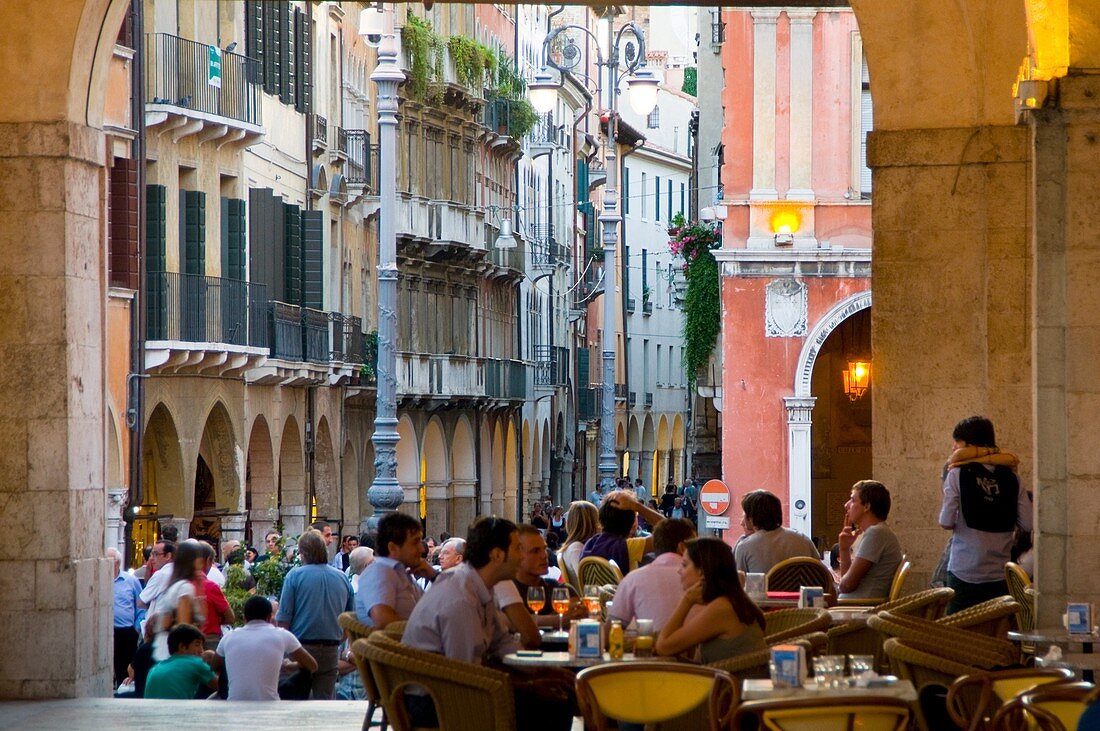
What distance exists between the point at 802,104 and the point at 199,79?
8119 mm

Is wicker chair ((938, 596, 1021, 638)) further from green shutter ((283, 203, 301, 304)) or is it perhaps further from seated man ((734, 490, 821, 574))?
green shutter ((283, 203, 301, 304))

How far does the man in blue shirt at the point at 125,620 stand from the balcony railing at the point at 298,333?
16.6 meters

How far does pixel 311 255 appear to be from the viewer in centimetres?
3525

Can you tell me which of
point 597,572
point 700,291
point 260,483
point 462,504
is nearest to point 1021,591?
point 597,572

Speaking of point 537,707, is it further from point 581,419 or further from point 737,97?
point 581,419

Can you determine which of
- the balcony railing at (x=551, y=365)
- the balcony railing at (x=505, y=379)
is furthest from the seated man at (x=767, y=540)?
the balcony railing at (x=551, y=365)

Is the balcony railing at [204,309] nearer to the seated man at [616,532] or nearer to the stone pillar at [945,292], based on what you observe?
the seated man at [616,532]

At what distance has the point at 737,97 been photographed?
30.1 m

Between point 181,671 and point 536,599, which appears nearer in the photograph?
point 536,599

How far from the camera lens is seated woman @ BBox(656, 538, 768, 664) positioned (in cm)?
912

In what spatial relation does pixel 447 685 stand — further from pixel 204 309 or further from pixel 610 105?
pixel 610 105

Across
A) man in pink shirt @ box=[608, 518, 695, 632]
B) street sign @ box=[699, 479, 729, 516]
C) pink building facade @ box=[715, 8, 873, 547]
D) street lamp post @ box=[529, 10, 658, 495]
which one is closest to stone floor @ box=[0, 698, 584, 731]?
man in pink shirt @ box=[608, 518, 695, 632]

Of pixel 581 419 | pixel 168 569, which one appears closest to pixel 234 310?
pixel 168 569

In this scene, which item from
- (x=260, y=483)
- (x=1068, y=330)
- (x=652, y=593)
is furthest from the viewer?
(x=260, y=483)
